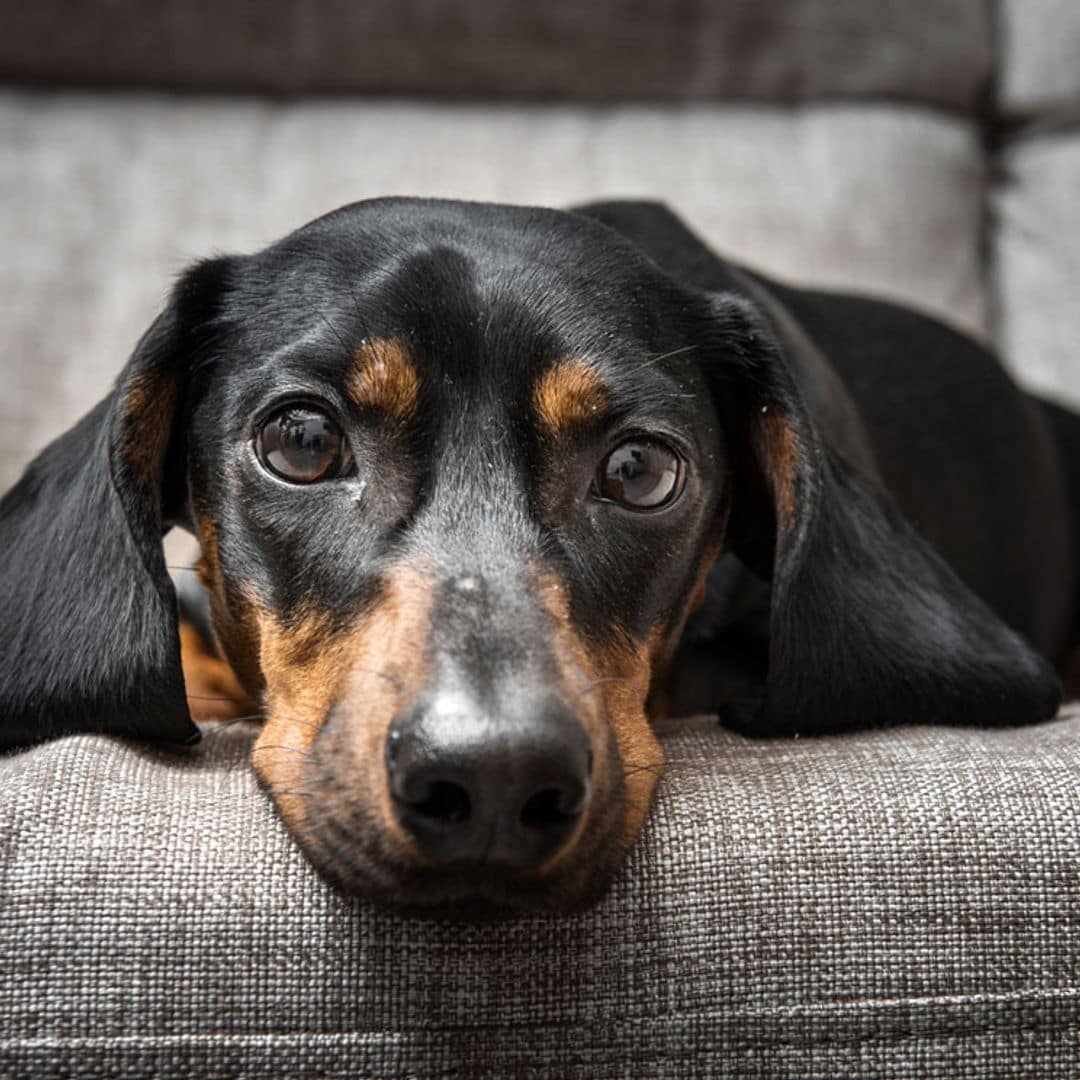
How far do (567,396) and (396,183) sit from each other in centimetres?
212

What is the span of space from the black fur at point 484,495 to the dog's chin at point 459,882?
0.80ft

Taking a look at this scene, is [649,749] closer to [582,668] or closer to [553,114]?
[582,668]

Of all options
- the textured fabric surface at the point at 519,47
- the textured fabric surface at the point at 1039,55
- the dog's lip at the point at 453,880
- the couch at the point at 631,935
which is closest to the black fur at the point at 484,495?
the couch at the point at 631,935

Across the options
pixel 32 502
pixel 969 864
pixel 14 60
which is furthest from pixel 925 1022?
pixel 14 60

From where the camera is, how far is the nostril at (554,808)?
4.19 ft

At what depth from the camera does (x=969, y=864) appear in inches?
56.2

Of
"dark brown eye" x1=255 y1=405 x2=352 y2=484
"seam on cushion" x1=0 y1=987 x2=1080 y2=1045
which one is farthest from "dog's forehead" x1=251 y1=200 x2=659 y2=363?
"seam on cushion" x1=0 y1=987 x2=1080 y2=1045

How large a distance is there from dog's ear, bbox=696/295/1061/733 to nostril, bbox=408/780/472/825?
0.67m

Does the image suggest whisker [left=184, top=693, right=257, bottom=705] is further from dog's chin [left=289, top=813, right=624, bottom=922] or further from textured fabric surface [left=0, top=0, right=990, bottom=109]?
textured fabric surface [left=0, top=0, right=990, bottom=109]

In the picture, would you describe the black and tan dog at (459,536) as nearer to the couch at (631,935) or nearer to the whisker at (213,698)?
the couch at (631,935)

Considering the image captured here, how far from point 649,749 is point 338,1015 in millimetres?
498

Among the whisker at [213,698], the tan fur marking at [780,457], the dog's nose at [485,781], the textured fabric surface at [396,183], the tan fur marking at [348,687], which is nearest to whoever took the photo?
the dog's nose at [485,781]

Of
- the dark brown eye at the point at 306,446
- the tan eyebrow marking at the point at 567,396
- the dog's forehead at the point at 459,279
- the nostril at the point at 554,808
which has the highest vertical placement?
the dog's forehead at the point at 459,279

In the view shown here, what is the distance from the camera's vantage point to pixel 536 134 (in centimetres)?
375
